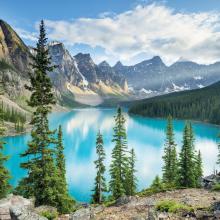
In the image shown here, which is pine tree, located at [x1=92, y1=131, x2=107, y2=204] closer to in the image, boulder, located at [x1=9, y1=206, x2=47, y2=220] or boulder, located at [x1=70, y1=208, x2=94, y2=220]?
Result: boulder, located at [x1=70, y1=208, x2=94, y2=220]

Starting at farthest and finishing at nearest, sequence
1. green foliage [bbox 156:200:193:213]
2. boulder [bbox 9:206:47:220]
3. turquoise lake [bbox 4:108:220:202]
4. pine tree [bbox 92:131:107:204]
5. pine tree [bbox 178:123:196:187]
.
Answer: turquoise lake [bbox 4:108:220:202] < pine tree [bbox 92:131:107:204] < pine tree [bbox 178:123:196:187] < green foliage [bbox 156:200:193:213] < boulder [bbox 9:206:47:220]

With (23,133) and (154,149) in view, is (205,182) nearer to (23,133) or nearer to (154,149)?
(154,149)

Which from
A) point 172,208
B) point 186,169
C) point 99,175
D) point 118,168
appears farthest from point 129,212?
point 186,169

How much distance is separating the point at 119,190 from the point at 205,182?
17.6 m

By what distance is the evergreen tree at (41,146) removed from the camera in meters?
25.4

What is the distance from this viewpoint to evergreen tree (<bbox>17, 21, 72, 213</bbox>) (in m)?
25.4

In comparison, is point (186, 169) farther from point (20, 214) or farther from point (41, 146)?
point (20, 214)

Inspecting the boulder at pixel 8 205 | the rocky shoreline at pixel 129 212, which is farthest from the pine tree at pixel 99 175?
the boulder at pixel 8 205

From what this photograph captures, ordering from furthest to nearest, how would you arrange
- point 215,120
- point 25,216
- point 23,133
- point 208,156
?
point 215,120
point 23,133
point 208,156
point 25,216

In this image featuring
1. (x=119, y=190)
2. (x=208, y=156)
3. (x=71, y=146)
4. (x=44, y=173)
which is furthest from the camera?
(x=71, y=146)

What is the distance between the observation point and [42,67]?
2597 cm

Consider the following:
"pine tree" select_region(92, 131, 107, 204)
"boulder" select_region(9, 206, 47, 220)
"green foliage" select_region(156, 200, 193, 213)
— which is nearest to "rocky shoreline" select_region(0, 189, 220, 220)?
"boulder" select_region(9, 206, 47, 220)

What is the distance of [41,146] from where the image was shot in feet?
85.1

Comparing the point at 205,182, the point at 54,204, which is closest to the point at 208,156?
the point at 205,182
